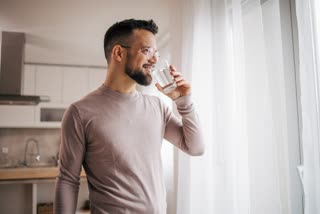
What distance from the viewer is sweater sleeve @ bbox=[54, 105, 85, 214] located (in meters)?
0.96

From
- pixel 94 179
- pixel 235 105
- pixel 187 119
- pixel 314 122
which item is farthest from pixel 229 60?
Answer: pixel 94 179

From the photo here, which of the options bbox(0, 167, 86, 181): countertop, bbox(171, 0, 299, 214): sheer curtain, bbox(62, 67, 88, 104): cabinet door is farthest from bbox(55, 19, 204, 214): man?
bbox(62, 67, 88, 104): cabinet door

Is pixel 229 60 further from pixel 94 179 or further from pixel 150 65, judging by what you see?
pixel 94 179

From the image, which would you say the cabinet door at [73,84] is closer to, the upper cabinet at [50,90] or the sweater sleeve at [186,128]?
the upper cabinet at [50,90]

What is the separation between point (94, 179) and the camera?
0.99 metres

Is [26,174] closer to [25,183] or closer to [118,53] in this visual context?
[25,183]

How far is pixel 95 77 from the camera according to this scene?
4629 millimetres

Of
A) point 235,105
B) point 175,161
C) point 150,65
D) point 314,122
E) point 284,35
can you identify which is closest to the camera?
point 314,122

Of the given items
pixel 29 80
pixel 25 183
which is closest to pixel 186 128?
pixel 25 183

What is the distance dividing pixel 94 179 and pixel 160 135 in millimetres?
285

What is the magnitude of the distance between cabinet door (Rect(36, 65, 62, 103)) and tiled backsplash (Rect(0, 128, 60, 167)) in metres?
0.61

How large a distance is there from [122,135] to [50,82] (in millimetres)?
3794

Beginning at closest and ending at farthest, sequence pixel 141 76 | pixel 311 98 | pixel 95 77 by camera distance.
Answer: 1. pixel 311 98
2. pixel 141 76
3. pixel 95 77

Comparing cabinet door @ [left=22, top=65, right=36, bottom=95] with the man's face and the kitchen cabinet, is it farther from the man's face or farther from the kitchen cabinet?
the man's face
